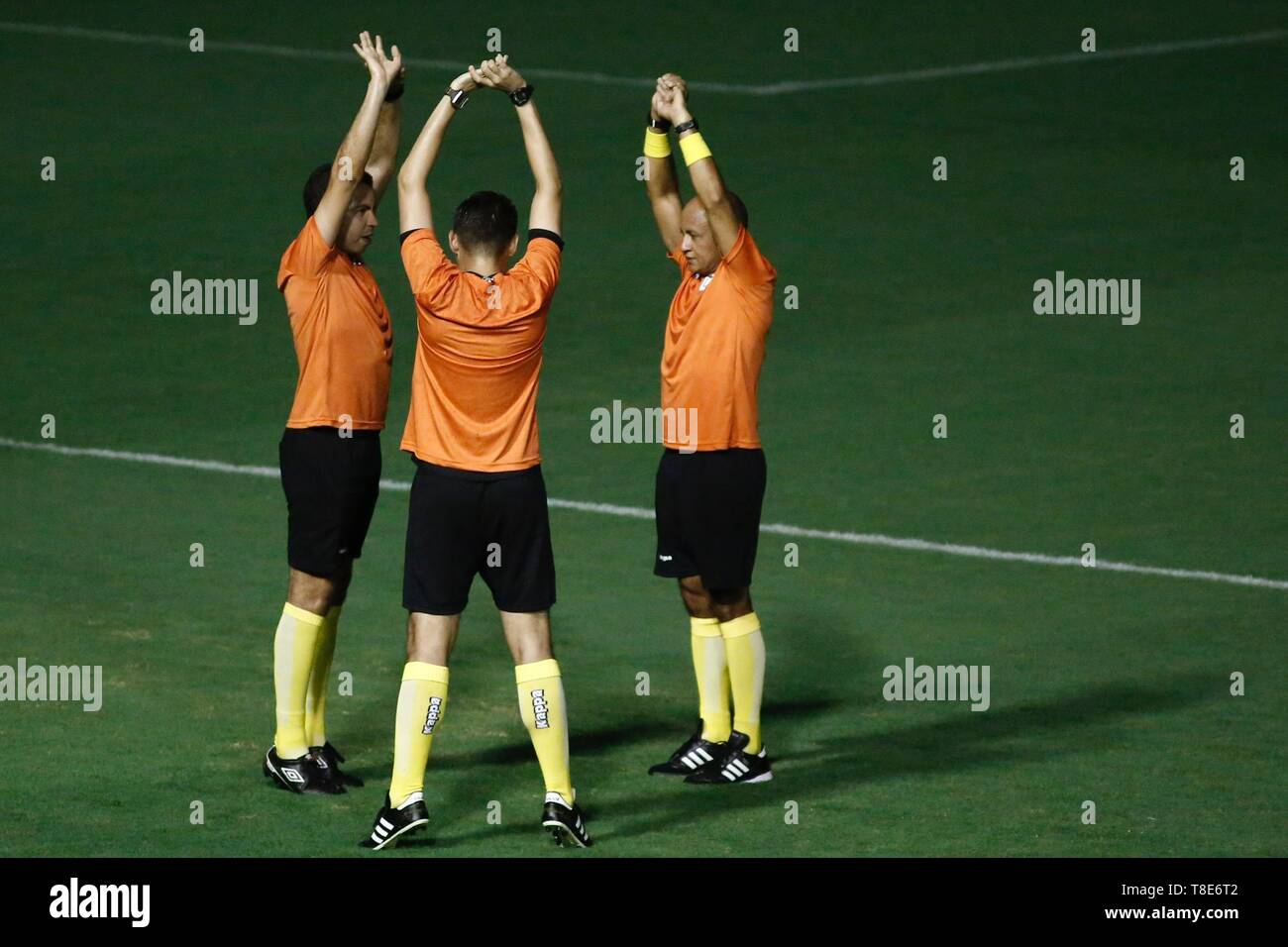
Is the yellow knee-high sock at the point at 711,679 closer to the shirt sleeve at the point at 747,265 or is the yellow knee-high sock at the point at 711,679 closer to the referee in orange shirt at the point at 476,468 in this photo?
the referee in orange shirt at the point at 476,468

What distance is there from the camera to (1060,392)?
17688 millimetres

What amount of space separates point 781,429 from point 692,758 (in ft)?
23.5

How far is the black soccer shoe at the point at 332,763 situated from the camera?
936cm

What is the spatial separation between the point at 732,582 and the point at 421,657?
1.62 meters

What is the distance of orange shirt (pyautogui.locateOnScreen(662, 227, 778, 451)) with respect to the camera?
9648 millimetres

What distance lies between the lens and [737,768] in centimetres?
962

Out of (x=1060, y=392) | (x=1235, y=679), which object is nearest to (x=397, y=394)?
(x=1060, y=392)

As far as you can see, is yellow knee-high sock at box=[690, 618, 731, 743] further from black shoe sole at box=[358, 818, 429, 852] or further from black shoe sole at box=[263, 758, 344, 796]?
black shoe sole at box=[358, 818, 429, 852]

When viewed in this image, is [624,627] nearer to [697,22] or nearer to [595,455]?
[595,455]

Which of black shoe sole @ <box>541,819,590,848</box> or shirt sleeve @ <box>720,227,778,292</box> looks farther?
shirt sleeve @ <box>720,227,778,292</box>

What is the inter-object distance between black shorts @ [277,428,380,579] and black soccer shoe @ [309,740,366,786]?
0.71 metres

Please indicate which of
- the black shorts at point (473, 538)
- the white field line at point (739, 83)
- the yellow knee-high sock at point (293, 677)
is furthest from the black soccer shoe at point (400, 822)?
the white field line at point (739, 83)

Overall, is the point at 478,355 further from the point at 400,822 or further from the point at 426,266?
the point at 400,822

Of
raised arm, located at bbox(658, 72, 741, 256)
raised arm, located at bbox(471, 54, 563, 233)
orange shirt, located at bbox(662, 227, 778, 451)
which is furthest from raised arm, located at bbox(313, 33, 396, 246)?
orange shirt, located at bbox(662, 227, 778, 451)
